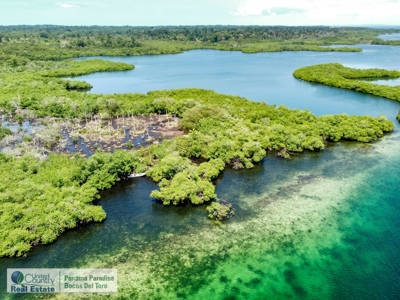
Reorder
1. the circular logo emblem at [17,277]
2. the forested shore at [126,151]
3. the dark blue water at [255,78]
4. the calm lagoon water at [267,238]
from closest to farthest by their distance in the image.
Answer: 1. the calm lagoon water at [267,238]
2. the circular logo emblem at [17,277]
3. the forested shore at [126,151]
4. the dark blue water at [255,78]

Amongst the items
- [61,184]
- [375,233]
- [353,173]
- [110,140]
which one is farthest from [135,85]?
[375,233]

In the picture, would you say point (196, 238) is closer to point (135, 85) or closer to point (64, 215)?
point (64, 215)

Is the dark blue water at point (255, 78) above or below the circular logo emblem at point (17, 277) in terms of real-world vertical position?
above

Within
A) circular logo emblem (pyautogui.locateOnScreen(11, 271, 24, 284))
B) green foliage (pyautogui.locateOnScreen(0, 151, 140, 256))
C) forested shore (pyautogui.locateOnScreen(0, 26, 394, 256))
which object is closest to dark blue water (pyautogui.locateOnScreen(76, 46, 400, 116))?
forested shore (pyautogui.locateOnScreen(0, 26, 394, 256))

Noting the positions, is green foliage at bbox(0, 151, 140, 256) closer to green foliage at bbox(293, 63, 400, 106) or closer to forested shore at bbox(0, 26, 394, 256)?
forested shore at bbox(0, 26, 394, 256)

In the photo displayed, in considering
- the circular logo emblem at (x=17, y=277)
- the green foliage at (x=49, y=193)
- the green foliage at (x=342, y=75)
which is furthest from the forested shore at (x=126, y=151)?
the green foliage at (x=342, y=75)
